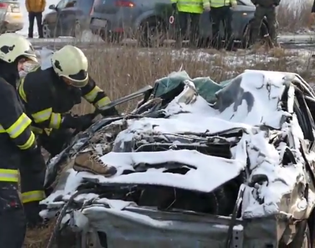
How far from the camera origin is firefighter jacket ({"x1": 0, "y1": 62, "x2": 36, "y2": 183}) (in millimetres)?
4133

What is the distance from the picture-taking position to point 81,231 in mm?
3293

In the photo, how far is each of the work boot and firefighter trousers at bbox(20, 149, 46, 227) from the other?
47.6 inches

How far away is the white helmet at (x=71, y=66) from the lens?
16.8ft

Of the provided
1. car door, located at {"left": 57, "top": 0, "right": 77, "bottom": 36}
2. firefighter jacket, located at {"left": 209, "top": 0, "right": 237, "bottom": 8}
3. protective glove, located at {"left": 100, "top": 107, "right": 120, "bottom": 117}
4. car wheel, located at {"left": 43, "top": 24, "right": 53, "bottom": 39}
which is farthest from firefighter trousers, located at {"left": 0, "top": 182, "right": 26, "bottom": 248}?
car wheel, located at {"left": 43, "top": 24, "right": 53, "bottom": 39}

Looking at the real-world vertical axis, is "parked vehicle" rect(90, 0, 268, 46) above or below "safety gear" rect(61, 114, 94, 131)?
below

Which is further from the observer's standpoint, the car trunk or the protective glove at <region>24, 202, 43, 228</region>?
the protective glove at <region>24, 202, 43, 228</region>

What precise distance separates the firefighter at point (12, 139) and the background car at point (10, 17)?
7280 millimetres

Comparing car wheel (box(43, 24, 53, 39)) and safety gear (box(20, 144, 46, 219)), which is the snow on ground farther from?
car wheel (box(43, 24, 53, 39))

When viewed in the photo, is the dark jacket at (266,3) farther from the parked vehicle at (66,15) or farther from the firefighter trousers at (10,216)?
the firefighter trousers at (10,216)

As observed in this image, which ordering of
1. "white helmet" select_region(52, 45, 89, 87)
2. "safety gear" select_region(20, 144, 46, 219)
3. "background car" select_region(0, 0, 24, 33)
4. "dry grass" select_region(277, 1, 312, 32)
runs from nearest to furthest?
"safety gear" select_region(20, 144, 46, 219)
"white helmet" select_region(52, 45, 89, 87)
"background car" select_region(0, 0, 24, 33)
"dry grass" select_region(277, 1, 312, 32)

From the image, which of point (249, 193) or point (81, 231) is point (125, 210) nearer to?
point (81, 231)

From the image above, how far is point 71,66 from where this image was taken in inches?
202

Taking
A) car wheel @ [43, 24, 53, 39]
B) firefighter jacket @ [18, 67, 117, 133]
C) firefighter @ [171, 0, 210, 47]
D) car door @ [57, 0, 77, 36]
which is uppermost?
firefighter jacket @ [18, 67, 117, 133]

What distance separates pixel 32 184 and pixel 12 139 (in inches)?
28.4
